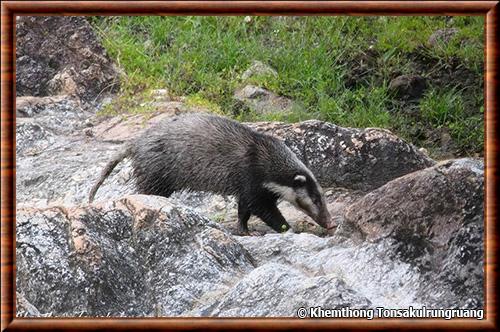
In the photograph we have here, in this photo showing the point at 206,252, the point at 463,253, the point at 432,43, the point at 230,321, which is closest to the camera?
the point at 230,321

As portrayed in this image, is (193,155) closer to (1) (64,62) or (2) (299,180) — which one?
(2) (299,180)

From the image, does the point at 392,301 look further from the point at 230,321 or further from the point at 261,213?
the point at 261,213

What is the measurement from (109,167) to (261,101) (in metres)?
1.51

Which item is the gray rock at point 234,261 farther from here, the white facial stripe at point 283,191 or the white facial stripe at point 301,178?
the white facial stripe at point 283,191

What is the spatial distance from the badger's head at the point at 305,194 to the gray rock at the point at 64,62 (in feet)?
5.91

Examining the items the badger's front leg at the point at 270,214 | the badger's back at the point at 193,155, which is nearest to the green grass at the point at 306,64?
the badger's back at the point at 193,155

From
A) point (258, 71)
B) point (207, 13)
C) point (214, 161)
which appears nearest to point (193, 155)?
point (214, 161)

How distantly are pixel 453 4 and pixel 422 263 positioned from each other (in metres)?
1.40

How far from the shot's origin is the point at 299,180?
26.4 feet

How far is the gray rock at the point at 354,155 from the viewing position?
7820mm

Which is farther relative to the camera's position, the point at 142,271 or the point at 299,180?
the point at 299,180

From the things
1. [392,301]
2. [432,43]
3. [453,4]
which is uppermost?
[453,4]

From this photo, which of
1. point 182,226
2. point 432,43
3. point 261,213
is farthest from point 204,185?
point 182,226

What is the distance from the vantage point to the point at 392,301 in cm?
489
